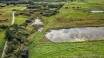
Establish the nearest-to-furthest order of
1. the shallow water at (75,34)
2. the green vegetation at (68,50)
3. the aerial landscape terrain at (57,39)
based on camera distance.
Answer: the green vegetation at (68,50), the aerial landscape terrain at (57,39), the shallow water at (75,34)

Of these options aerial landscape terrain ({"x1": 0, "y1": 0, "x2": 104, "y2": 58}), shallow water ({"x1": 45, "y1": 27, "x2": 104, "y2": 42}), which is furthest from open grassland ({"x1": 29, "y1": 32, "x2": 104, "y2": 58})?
shallow water ({"x1": 45, "y1": 27, "x2": 104, "y2": 42})

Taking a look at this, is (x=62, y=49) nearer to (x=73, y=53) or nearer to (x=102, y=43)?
(x=73, y=53)

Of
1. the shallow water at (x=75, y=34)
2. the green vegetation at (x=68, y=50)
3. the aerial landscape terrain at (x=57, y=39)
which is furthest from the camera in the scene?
the shallow water at (x=75, y=34)

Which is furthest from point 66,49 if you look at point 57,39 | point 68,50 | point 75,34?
point 75,34

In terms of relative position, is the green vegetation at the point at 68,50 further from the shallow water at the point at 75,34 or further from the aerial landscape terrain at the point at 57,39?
the shallow water at the point at 75,34

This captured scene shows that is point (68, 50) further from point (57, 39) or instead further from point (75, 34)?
point (75, 34)

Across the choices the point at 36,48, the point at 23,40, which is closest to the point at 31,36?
the point at 23,40

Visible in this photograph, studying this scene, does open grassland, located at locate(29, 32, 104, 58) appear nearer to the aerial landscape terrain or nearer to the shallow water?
the aerial landscape terrain

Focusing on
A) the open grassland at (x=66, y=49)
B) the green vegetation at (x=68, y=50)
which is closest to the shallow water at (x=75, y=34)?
the open grassland at (x=66, y=49)

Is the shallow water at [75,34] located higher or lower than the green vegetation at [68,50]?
lower
